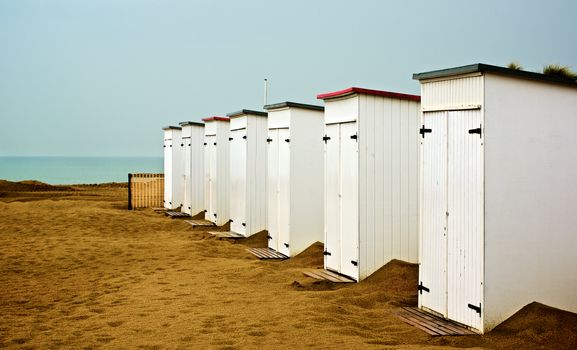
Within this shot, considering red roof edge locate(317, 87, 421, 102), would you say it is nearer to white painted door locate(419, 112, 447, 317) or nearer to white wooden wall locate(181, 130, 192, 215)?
white painted door locate(419, 112, 447, 317)

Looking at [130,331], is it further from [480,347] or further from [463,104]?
[463,104]

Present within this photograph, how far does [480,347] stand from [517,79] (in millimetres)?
2753

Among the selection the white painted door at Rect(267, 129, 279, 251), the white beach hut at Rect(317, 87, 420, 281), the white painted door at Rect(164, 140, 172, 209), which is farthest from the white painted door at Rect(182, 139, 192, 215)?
the white beach hut at Rect(317, 87, 420, 281)

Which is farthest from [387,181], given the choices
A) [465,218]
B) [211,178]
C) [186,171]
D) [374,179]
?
[186,171]

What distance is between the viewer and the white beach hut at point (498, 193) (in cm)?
609

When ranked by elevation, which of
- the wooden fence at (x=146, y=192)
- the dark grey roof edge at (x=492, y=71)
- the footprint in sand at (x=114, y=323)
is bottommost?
the footprint in sand at (x=114, y=323)

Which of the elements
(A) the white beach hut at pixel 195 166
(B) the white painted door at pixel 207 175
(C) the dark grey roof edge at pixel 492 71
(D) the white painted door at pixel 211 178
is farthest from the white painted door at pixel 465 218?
(A) the white beach hut at pixel 195 166

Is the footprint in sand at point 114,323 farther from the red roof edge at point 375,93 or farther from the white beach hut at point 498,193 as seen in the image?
the red roof edge at point 375,93

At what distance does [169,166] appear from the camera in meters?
21.4

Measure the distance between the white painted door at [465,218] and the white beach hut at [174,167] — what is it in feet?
48.0

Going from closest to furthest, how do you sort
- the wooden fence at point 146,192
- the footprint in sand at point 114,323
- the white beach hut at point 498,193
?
the white beach hut at point 498,193 → the footprint in sand at point 114,323 → the wooden fence at point 146,192

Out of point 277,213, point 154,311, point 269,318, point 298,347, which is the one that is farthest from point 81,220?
point 298,347

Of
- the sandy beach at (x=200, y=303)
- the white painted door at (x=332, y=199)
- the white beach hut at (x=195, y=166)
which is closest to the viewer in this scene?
the sandy beach at (x=200, y=303)

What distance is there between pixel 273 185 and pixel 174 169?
30.6 ft
